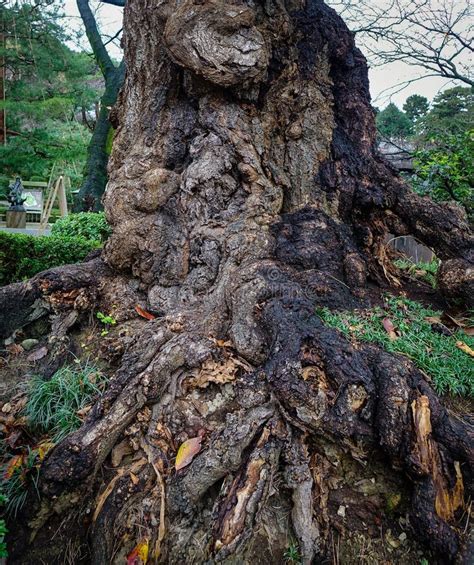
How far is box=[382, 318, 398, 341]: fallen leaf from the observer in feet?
7.85

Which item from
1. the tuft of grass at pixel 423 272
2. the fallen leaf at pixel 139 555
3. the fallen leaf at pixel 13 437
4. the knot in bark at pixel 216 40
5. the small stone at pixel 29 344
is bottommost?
the fallen leaf at pixel 13 437

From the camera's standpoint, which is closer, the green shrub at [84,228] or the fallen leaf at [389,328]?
the fallen leaf at [389,328]

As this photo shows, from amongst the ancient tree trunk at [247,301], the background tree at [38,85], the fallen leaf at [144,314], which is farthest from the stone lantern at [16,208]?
the fallen leaf at [144,314]

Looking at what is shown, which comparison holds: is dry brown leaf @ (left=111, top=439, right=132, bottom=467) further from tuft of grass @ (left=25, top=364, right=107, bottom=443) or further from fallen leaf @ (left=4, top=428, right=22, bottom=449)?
fallen leaf @ (left=4, top=428, right=22, bottom=449)

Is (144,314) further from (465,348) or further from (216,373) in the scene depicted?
(465,348)

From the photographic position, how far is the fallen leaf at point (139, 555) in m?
1.73

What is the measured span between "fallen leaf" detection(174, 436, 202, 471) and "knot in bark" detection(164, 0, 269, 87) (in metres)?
2.34

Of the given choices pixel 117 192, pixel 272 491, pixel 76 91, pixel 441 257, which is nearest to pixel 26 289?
pixel 117 192

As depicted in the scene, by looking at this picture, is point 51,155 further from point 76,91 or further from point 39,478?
point 39,478

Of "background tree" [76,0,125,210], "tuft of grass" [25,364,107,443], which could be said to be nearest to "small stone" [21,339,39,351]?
"tuft of grass" [25,364,107,443]

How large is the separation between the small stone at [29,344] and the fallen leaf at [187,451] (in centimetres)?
157

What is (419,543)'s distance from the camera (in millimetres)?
1756

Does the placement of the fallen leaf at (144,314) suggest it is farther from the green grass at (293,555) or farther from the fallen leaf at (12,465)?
the green grass at (293,555)

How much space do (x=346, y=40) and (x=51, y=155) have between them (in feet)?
43.4
